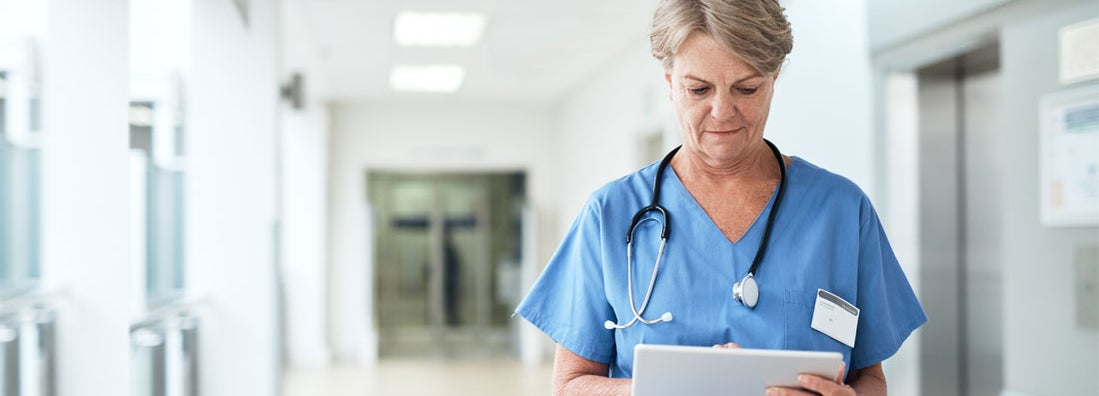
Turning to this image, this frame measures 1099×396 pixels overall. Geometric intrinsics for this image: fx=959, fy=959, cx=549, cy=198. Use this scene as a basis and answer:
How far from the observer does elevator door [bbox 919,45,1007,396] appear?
12.5 ft

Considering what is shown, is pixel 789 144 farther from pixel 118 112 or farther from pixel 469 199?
pixel 469 199

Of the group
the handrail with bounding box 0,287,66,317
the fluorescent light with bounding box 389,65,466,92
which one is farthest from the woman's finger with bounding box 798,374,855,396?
the fluorescent light with bounding box 389,65,466,92

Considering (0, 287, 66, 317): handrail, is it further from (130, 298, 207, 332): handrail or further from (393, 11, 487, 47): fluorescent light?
(393, 11, 487, 47): fluorescent light

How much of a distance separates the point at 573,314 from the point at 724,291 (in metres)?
0.30

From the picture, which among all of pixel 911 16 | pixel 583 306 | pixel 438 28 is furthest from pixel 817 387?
pixel 438 28

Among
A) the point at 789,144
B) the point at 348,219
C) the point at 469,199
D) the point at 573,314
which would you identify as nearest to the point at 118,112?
the point at 573,314

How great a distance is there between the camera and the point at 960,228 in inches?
155

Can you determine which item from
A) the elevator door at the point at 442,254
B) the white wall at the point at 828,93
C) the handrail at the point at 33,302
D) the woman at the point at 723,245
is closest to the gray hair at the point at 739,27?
the woman at the point at 723,245

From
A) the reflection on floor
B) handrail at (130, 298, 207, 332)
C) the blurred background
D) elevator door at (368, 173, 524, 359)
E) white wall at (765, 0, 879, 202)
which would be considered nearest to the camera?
the blurred background

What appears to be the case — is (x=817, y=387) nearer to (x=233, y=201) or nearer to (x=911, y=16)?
(x=911, y=16)

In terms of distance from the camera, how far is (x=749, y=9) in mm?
1619

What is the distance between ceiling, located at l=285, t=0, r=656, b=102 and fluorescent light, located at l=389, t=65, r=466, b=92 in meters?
0.12

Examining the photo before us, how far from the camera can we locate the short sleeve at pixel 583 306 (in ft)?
5.93

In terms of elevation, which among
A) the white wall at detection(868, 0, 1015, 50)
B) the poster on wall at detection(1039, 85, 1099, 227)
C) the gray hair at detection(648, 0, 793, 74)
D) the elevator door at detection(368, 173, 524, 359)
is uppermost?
the white wall at detection(868, 0, 1015, 50)
